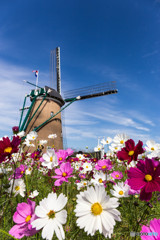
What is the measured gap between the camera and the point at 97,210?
628mm

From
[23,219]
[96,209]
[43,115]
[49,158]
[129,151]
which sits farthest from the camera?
[43,115]

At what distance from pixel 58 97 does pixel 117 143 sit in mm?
16012

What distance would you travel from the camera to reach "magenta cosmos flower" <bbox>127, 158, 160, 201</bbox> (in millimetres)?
669

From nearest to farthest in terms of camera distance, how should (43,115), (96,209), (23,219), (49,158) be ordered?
(96,209) < (23,219) < (49,158) < (43,115)

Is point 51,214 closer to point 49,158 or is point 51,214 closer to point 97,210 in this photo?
point 97,210

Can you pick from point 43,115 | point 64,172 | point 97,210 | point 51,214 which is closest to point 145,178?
point 97,210

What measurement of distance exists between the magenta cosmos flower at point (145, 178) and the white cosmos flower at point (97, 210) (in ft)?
0.39

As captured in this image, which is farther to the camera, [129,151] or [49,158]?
[49,158]

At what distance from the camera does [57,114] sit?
16375 millimetres

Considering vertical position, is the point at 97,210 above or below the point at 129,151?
below

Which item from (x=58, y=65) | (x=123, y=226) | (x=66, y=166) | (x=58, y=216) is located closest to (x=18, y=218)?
(x=58, y=216)

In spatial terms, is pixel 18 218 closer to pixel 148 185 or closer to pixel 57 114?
pixel 148 185

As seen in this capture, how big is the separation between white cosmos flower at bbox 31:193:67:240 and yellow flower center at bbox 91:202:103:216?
11 centimetres

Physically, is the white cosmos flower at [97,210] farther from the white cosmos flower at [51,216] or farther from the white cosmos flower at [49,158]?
the white cosmos flower at [49,158]
